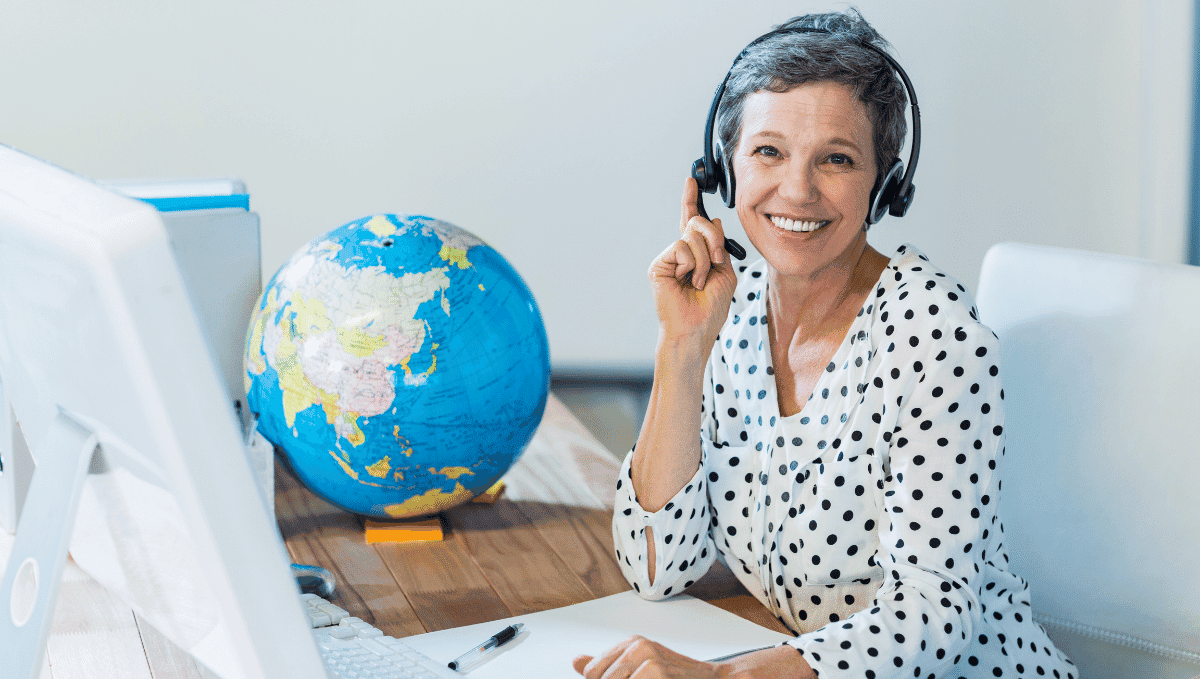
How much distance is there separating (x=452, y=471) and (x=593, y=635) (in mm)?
294

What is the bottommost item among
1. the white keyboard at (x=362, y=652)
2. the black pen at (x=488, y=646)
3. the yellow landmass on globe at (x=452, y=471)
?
the black pen at (x=488, y=646)

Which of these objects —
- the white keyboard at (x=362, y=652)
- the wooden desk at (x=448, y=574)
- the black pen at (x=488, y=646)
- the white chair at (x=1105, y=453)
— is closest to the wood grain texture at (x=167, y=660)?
the wooden desk at (x=448, y=574)

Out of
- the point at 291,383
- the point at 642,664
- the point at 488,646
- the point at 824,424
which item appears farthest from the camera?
the point at 291,383

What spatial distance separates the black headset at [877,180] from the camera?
3.31 ft

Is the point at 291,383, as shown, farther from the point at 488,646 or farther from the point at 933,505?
the point at 933,505

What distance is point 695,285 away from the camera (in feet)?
3.76

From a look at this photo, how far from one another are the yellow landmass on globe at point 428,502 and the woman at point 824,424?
21cm

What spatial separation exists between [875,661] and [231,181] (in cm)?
107

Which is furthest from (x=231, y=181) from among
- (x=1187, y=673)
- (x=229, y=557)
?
(x=1187, y=673)

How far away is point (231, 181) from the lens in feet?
4.70

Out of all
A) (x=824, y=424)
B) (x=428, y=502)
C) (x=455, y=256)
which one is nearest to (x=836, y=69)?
(x=824, y=424)

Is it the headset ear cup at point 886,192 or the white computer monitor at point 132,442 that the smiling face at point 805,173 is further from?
the white computer monitor at point 132,442

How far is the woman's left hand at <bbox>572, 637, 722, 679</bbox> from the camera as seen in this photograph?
0.84 metres

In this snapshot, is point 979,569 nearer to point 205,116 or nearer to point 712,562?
point 712,562
